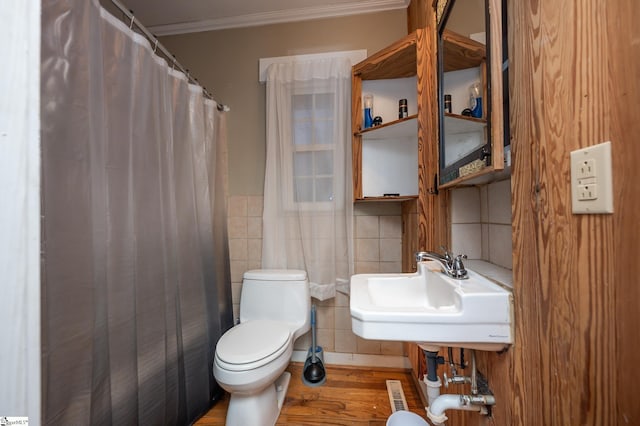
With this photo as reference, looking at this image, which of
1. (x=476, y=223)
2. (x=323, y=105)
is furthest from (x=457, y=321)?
(x=323, y=105)

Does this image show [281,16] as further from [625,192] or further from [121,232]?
[625,192]

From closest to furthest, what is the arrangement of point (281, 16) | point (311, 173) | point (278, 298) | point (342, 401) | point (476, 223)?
point (476, 223), point (342, 401), point (278, 298), point (311, 173), point (281, 16)

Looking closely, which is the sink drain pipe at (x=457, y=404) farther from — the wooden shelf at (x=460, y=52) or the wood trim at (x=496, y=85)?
the wooden shelf at (x=460, y=52)

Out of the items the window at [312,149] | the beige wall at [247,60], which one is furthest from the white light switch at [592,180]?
the beige wall at [247,60]

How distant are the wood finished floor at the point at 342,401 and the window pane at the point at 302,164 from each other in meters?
1.29

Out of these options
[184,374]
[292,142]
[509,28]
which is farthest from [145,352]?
[509,28]

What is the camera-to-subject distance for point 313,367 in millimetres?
1510

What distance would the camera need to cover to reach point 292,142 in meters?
1.60

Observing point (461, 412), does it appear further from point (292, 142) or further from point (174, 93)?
point (174, 93)

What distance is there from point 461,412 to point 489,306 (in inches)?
23.4

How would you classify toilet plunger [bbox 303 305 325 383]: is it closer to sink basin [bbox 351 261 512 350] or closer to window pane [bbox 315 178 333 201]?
window pane [bbox 315 178 333 201]

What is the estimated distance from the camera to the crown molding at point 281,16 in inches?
63.2

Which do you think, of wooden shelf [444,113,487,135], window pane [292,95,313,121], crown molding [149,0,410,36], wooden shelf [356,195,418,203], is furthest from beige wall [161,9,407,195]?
wooden shelf [444,113,487,135]

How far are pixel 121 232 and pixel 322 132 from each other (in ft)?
3.81
